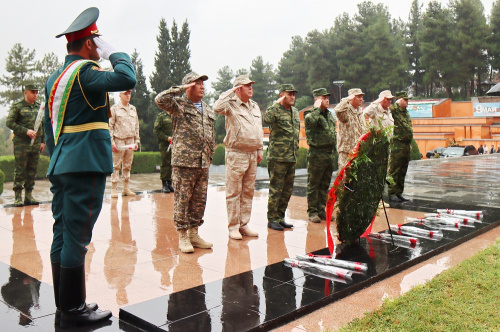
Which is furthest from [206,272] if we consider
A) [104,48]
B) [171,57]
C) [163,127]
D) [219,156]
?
[171,57]

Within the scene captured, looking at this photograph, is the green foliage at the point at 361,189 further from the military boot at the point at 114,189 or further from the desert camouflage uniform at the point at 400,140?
the military boot at the point at 114,189

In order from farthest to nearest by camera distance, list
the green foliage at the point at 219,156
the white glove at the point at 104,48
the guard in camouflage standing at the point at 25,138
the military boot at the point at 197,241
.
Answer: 1. the green foliage at the point at 219,156
2. the guard in camouflage standing at the point at 25,138
3. the military boot at the point at 197,241
4. the white glove at the point at 104,48

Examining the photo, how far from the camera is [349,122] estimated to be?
6.99 m

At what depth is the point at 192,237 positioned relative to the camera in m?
5.29

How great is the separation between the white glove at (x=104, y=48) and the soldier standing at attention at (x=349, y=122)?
4.32 meters

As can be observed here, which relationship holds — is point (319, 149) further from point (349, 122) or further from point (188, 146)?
point (188, 146)

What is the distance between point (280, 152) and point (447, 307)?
3.13 m

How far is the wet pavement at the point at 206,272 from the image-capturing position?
130 inches

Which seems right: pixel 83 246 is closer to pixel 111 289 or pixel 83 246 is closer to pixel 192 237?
pixel 111 289

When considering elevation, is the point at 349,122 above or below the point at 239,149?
above

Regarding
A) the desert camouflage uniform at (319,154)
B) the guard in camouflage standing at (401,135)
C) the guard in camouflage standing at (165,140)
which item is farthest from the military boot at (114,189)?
the guard in camouflage standing at (401,135)

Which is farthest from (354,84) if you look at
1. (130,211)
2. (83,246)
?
(83,246)

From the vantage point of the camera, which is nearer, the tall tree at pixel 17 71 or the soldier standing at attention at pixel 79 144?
the soldier standing at attention at pixel 79 144

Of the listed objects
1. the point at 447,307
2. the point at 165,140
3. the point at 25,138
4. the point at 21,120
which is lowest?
the point at 447,307
